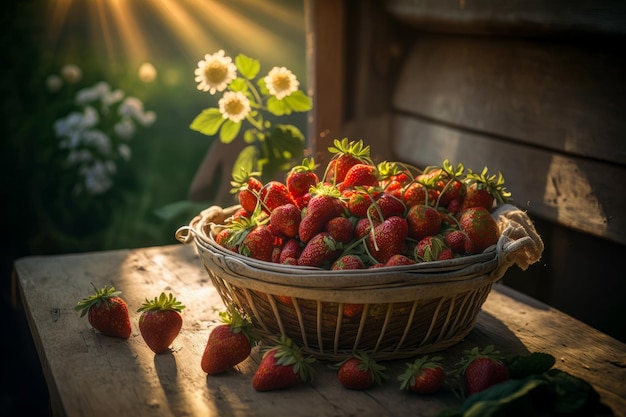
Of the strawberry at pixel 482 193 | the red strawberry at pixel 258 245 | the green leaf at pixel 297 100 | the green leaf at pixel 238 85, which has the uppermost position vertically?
the green leaf at pixel 238 85

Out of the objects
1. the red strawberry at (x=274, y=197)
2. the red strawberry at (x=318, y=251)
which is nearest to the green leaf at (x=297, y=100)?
the red strawberry at (x=274, y=197)

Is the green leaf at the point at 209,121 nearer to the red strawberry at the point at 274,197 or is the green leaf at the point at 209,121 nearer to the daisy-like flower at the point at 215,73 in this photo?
the daisy-like flower at the point at 215,73

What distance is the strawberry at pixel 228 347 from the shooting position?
1.39 metres

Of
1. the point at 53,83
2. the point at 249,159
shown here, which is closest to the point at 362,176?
the point at 249,159

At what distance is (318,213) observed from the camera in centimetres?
144

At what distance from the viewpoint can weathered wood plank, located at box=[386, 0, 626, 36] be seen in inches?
64.9

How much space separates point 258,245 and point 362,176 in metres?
0.28

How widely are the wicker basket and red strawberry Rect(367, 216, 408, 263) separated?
104 millimetres

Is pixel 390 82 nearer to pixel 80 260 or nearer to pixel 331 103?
pixel 331 103

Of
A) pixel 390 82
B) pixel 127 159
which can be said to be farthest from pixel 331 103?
pixel 127 159

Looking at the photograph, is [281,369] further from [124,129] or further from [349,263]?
[124,129]

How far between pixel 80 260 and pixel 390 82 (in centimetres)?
132

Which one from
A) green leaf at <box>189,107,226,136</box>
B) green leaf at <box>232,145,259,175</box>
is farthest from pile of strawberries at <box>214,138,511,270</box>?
green leaf at <box>232,145,259,175</box>

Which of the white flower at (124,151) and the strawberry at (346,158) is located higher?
the strawberry at (346,158)
